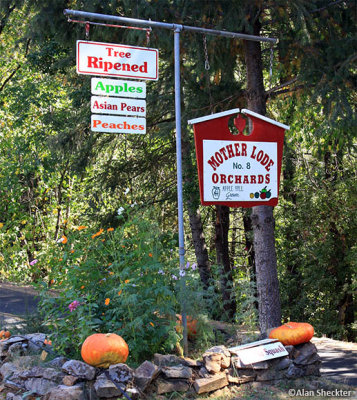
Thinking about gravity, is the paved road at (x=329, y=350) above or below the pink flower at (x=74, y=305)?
below

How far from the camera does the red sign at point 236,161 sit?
5.93 m

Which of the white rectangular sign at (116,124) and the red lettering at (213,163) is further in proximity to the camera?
the red lettering at (213,163)

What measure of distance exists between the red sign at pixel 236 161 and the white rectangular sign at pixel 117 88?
720 millimetres

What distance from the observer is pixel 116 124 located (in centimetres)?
575

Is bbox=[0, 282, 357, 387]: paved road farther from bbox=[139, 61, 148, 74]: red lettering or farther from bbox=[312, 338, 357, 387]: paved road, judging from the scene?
bbox=[139, 61, 148, 74]: red lettering

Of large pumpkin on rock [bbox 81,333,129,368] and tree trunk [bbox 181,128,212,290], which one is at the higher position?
tree trunk [bbox 181,128,212,290]

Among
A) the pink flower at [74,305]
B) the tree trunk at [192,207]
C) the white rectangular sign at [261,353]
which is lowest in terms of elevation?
the white rectangular sign at [261,353]

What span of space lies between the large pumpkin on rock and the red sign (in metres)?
1.86

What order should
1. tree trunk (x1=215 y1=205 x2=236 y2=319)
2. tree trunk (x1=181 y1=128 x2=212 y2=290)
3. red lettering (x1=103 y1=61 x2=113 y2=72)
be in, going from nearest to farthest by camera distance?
red lettering (x1=103 y1=61 x2=113 y2=72), tree trunk (x1=181 y1=128 x2=212 y2=290), tree trunk (x1=215 y1=205 x2=236 y2=319)

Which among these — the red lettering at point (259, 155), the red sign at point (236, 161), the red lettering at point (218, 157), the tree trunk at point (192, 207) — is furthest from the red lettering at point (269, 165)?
the tree trunk at point (192, 207)

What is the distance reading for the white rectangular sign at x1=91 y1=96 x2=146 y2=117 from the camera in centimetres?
566

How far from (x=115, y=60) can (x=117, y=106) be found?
51 cm

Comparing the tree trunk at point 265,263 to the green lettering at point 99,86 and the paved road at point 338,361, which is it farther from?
the green lettering at point 99,86

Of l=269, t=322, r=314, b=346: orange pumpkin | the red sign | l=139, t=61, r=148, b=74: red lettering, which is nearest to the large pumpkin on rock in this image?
l=269, t=322, r=314, b=346: orange pumpkin
